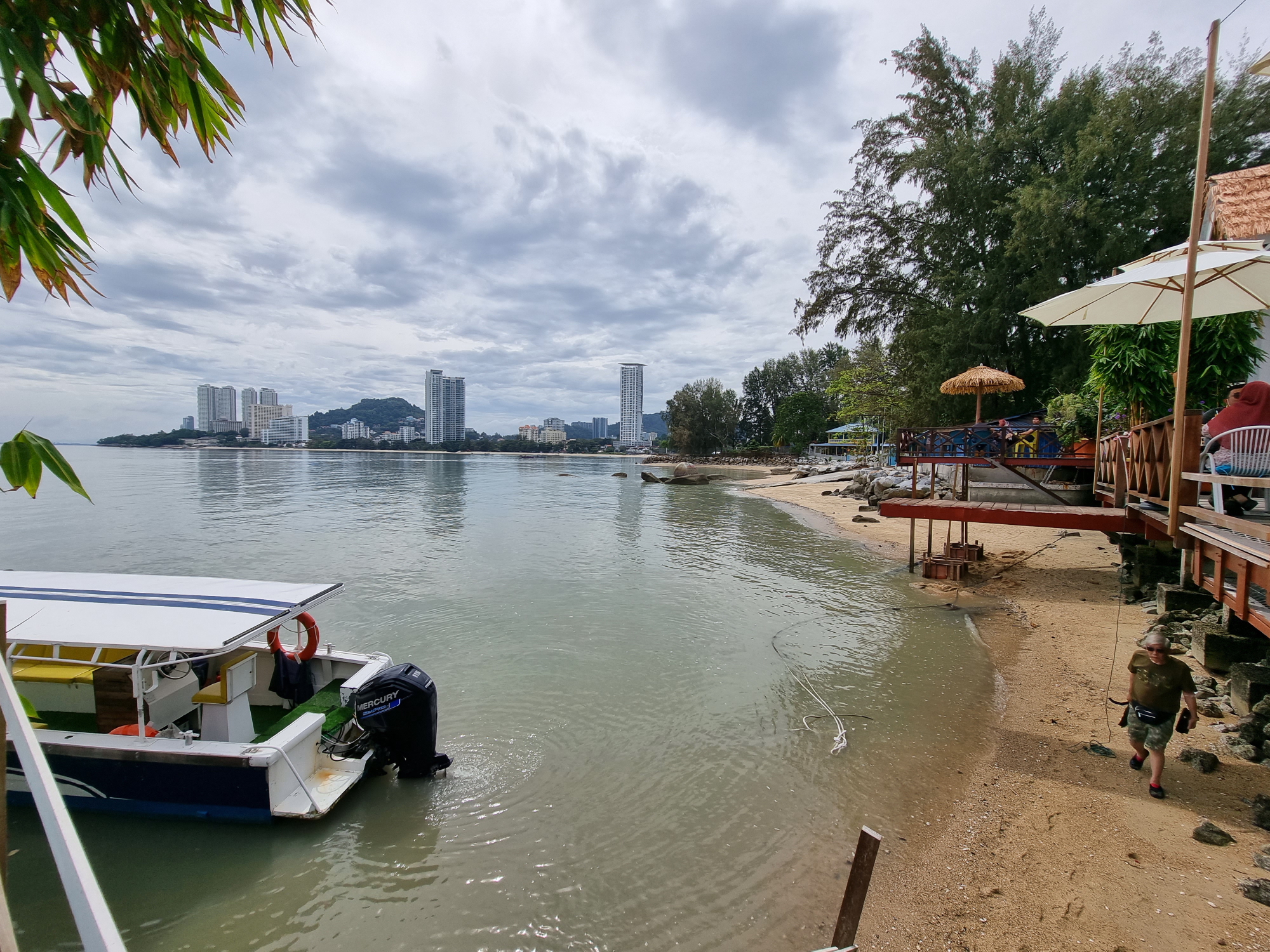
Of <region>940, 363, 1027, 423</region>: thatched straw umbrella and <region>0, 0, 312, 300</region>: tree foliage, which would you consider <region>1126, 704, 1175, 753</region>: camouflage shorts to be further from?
<region>940, 363, 1027, 423</region>: thatched straw umbrella

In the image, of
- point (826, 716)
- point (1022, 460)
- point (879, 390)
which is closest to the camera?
point (826, 716)

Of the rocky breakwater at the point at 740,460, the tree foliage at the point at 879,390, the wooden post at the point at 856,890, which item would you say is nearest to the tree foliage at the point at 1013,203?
the tree foliage at the point at 879,390

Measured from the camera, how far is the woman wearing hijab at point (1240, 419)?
6855mm

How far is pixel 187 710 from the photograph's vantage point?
679cm

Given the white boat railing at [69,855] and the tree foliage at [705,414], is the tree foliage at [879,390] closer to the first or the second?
the white boat railing at [69,855]

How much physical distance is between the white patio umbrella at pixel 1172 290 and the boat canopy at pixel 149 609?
10.6m

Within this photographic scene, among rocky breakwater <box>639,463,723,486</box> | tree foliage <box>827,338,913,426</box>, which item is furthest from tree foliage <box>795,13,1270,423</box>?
rocky breakwater <box>639,463,723,486</box>

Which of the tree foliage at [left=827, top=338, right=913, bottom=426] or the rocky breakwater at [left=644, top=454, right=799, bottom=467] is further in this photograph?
the rocky breakwater at [left=644, top=454, right=799, bottom=467]

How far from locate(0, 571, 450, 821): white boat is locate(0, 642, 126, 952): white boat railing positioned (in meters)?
5.29

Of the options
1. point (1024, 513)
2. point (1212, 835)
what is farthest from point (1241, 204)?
point (1212, 835)

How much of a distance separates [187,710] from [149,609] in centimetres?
123

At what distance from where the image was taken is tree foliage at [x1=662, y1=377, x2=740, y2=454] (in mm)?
117375

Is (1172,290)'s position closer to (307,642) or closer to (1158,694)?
(1158,694)

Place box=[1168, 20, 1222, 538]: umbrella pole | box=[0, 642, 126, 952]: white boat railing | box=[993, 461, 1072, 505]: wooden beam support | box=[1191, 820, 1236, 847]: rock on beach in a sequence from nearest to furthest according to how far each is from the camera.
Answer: box=[0, 642, 126, 952]: white boat railing < box=[1191, 820, 1236, 847]: rock on beach < box=[1168, 20, 1222, 538]: umbrella pole < box=[993, 461, 1072, 505]: wooden beam support
